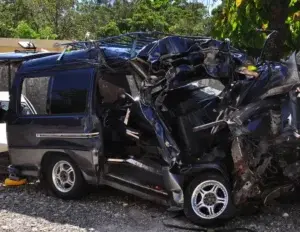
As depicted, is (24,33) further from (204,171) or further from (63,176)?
(204,171)

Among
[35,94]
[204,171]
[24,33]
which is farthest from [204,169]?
[24,33]

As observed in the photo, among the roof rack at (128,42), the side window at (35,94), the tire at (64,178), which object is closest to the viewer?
the roof rack at (128,42)

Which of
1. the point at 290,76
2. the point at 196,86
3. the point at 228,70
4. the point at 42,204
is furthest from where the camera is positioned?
the point at 42,204

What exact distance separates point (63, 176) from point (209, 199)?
236 cm

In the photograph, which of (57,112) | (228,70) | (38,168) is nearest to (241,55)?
(228,70)

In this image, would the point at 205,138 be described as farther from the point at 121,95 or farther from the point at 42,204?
the point at 42,204

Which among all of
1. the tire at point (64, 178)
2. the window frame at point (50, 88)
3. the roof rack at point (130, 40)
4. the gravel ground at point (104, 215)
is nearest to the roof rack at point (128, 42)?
the roof rack at point (130, 40)

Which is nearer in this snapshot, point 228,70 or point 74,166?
point 228,70

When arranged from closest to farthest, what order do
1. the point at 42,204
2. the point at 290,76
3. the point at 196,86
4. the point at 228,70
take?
the point at 290,76 → the point at 228,70 → the point at 196,86 → the point at 42,204

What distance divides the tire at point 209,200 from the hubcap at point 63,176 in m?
1.93

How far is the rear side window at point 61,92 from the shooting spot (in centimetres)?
688

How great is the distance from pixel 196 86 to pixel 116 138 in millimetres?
1327

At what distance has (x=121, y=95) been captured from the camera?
7.21 m

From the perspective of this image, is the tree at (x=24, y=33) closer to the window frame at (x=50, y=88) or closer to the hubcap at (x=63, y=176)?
the window frame at (x=50, y=88)
